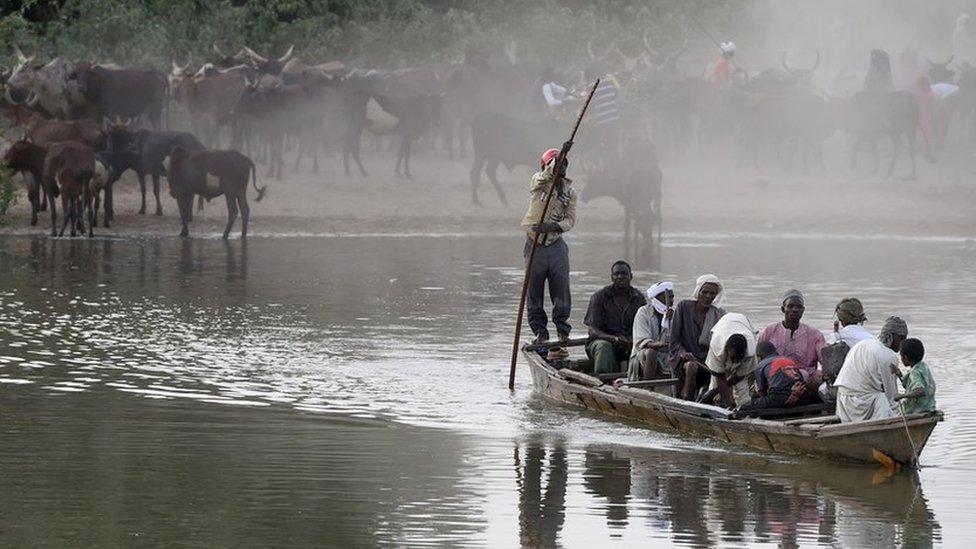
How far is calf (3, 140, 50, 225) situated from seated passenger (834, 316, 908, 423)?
55.4 ft

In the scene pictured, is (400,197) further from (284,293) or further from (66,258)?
(284,293)

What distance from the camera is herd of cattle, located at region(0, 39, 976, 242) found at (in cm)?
2795

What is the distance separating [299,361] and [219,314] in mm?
3309

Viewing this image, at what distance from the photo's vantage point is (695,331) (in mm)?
14383

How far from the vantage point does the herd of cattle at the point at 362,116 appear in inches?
1101

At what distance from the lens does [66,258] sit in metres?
25.3

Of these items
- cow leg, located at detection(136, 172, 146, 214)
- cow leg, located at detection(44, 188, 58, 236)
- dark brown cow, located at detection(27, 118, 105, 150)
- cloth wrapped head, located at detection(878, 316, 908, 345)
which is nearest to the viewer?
cloth wrapped head, located at detection(878, 316, 908, 345)

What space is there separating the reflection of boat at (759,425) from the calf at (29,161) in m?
14.5

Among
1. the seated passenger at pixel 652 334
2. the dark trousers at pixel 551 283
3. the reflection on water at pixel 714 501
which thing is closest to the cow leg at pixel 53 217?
the dark trousers at pixel 551 283

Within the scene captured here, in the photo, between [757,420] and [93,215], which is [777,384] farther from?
[93,215]

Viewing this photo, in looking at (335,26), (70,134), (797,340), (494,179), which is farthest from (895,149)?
(797,340)

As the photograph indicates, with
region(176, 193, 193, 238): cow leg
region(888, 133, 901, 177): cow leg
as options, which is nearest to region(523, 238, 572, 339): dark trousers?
region(176, 193, 193, 238): cow leg

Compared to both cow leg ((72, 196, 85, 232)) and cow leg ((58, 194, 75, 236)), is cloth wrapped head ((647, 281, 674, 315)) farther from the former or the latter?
cow leg ((72, 196, 85, 232))

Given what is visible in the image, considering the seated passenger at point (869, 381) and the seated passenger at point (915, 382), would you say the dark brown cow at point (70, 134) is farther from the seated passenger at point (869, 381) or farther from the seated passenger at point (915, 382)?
the seated passenger at point (915, 382)
